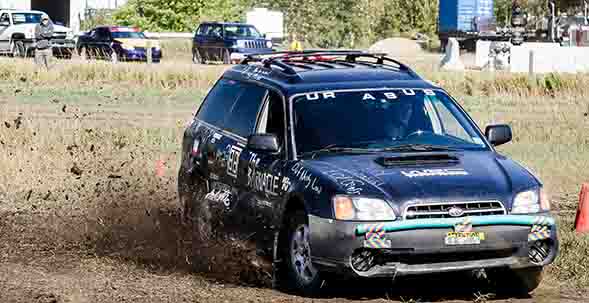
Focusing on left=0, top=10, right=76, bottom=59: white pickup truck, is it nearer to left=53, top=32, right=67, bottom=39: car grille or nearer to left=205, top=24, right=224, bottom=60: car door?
left=53, top=32, right=67, bottom=39: car grille

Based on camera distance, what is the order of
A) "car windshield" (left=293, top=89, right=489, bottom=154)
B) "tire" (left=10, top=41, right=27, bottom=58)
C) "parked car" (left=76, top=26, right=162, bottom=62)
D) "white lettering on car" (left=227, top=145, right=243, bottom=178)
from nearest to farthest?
1. "car windshield" (left=293, top=89, right=489, bottom=154)
2. "white lettering on car" (left=227, top=145, right=243, bottom=178)
3. "tire" (left=10, top=41, right=27, bottom=58)
4. "parked car" (left=76, top=26, right=162, bottom=62)

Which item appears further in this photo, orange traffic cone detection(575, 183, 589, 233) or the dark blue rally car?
orange traffic cone detection(575, 183, 589, 233)

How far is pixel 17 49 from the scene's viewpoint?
44688mm

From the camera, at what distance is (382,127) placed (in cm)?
891

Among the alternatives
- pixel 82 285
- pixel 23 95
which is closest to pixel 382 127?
pixel 82 285

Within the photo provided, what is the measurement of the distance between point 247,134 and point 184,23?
174ft

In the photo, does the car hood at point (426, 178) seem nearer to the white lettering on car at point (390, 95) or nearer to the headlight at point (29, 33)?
the white lettering on car at point (390, 95)

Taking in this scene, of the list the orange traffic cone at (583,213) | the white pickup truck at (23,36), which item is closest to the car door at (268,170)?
the orange traffic cone at (583,213)

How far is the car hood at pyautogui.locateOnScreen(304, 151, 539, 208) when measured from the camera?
7.67 m

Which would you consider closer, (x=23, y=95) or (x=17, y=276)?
(x=17, y=276)

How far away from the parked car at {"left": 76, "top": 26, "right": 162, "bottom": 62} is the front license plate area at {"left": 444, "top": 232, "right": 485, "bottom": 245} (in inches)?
1473

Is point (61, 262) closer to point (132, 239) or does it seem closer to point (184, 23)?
point (132, 239)

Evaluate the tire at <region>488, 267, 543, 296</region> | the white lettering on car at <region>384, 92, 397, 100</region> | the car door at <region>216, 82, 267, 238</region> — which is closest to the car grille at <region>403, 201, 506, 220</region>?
the tire at <region>488, 267, 543, 296</region>

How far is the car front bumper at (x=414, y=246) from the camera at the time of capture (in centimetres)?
754
